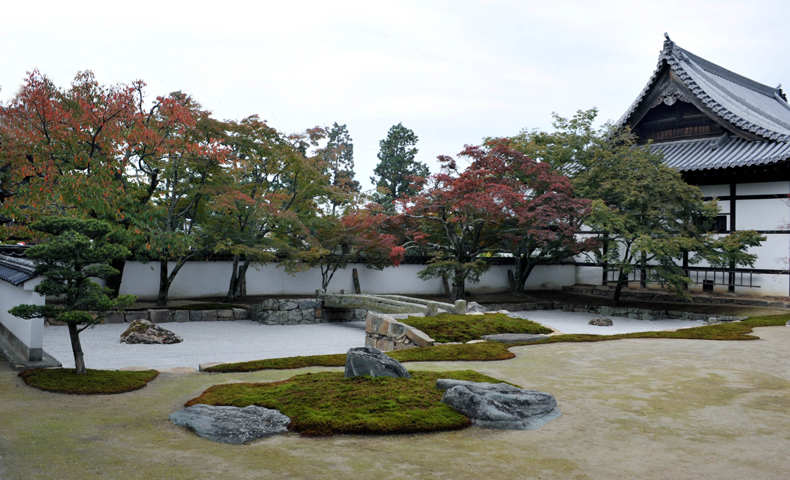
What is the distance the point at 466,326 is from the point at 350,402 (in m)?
6.07

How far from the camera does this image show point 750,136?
1834cm

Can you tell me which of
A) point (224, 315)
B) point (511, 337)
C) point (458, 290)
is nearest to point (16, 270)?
point (511, 337)

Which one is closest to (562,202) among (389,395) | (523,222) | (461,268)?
(523,222)

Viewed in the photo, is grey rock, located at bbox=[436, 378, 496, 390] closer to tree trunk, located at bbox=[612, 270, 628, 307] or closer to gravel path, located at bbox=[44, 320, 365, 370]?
gravel path, located at bbox=[44, 320, 365, 370]

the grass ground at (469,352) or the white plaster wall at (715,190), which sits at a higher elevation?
the white plaster wall at (715,190)

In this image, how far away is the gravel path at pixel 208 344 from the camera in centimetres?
1048

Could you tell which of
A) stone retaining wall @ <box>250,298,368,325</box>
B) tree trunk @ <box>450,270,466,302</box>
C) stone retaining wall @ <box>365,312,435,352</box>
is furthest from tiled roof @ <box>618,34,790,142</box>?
stone retaining wall @ <box>365,312,435,352</box>

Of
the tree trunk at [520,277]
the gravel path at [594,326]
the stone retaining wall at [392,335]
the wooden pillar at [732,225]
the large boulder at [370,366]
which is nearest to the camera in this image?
the large boulder at [370,366]

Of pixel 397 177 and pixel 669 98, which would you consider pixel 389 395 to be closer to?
pixel 669 98

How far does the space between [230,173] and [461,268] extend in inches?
298

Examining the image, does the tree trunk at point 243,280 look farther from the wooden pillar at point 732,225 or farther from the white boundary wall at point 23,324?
the wooden pillar at point 732,225

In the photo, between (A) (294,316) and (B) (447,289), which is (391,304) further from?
(B) (447,289)

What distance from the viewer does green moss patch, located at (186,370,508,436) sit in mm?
4633

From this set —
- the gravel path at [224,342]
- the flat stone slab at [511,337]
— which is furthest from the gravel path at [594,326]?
the flat stone slab at [511,337]
